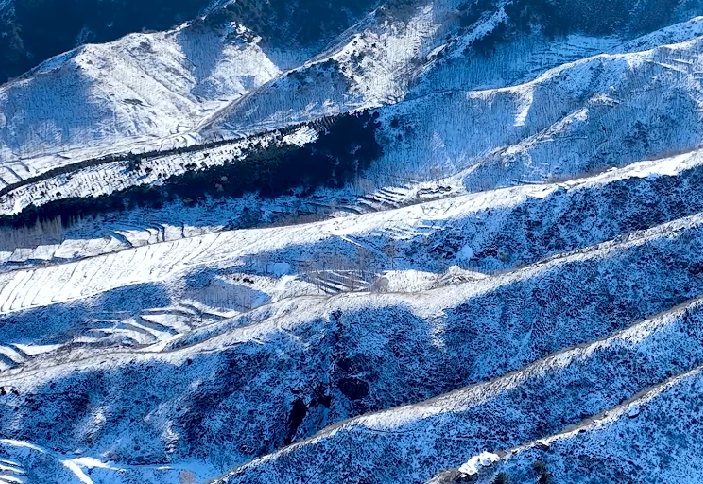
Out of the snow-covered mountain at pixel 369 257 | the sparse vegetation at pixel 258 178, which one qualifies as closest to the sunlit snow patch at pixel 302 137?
the snow-covered mountain at pixel 369 257

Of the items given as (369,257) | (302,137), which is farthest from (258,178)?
(369,257)

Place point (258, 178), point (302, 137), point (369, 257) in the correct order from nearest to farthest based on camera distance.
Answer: point (369, 257), point (258, 178), point (302, 137)

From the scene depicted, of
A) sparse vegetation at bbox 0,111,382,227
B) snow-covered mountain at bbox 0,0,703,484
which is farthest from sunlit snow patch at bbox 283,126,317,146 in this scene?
sparse vegetation at bbox 0,111,382,227

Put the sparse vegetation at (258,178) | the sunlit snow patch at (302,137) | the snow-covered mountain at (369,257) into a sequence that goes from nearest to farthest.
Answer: the snow-covered mountain at (369,257) < the sparse vegetation at (258,178) < the sunlit snow patch at (302,137)

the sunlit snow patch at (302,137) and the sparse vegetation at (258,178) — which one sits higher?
the sunlit snow patch at (302,137)

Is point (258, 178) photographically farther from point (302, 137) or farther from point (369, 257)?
point (369, 257)

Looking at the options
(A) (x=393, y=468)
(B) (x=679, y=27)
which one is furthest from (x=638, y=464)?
(B) (x=679, y=27)

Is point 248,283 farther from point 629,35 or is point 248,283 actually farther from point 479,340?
point 629,35

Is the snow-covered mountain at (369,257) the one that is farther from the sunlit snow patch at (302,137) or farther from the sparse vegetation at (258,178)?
the sunlit snow patch at (302,137)
